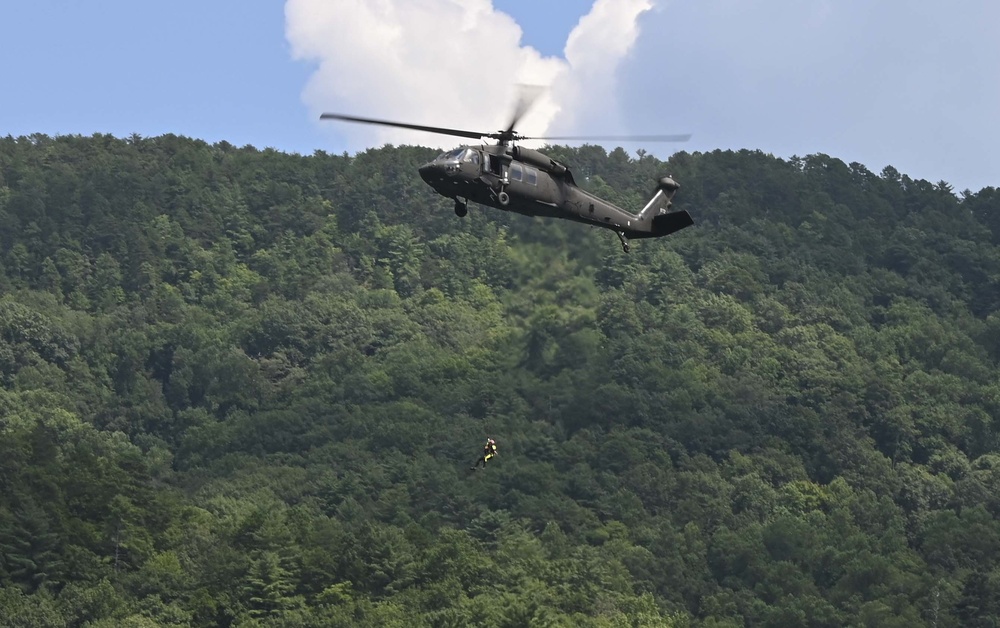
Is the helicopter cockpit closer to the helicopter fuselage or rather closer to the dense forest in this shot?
the helicopter fuselage

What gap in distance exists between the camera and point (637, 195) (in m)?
198

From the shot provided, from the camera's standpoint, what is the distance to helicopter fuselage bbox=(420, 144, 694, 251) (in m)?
55.9

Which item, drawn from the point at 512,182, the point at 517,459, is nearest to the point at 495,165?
the point at 512,182

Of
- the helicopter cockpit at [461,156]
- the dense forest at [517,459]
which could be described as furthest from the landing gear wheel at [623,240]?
the dense forest at [517,459]

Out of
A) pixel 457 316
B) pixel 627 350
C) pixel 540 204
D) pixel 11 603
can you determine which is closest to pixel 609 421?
pixel 627 350

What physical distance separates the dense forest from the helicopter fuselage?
1112 inches

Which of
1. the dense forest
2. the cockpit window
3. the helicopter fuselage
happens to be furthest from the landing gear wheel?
the dense forest

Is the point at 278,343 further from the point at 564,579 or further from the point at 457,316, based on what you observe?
the point at 564,579

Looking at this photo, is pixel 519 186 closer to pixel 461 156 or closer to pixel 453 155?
pixel 461 156

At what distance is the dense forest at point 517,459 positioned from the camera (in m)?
122

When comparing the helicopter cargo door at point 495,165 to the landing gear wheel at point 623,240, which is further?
the landing gear wheel at point 623,240

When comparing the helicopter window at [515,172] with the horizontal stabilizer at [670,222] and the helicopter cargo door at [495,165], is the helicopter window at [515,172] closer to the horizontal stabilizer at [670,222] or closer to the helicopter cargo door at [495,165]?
the helicopter cargo door at [495,165]

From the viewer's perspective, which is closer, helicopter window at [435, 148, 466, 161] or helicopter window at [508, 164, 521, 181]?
helicopter window at [435, 148, 466, 161]

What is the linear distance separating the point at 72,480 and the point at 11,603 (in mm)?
18363
